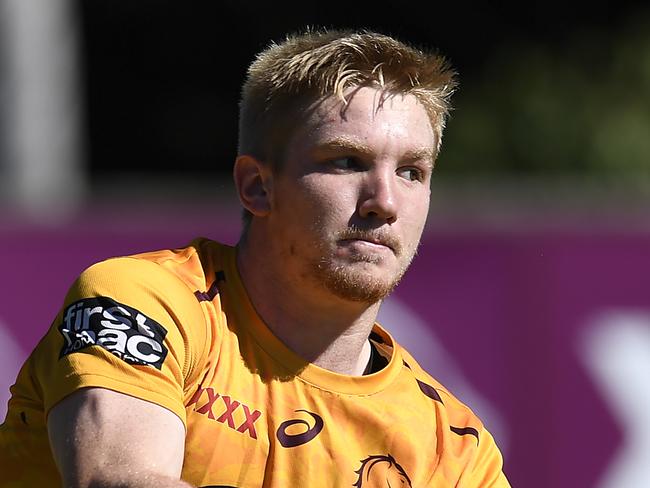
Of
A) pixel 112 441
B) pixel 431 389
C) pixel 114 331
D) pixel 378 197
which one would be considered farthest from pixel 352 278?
pixel 112 441

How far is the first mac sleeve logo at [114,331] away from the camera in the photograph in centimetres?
314

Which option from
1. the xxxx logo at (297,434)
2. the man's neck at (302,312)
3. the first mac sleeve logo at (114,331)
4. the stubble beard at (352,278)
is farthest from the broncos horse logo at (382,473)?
the first mac sleeve logo at (114,331)

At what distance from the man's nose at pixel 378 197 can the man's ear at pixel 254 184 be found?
0.96ft

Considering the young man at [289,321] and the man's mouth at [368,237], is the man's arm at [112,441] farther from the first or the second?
the man's mouth at [368,237]

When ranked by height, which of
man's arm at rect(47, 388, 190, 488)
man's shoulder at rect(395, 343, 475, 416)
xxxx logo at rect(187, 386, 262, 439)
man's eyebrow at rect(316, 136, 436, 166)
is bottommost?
man's shoulder at rect(395, 343, 475, 416)

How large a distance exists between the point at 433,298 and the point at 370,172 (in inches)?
137

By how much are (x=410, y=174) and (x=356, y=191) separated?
0.61 feet

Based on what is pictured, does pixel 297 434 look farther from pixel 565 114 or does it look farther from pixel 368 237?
pixel 565 114

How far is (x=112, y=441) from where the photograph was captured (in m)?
3.04

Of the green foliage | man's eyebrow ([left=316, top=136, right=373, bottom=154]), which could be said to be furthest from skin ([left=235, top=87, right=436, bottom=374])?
the green foliage

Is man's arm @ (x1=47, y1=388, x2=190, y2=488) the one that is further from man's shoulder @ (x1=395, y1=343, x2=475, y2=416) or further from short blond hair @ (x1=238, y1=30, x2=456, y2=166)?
man's shoulder @ (x1=395, y1=343, x2=475, y2=416)

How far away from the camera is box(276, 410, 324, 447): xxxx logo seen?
135 inches

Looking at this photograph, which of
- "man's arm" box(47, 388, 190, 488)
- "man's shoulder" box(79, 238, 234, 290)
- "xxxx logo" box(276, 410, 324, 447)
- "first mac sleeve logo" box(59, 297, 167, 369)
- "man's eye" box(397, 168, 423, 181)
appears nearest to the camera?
"man's arm" box(47, 388, 190, 488)

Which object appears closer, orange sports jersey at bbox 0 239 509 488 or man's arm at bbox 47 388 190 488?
man's arm at bbox 47 388 190 488
